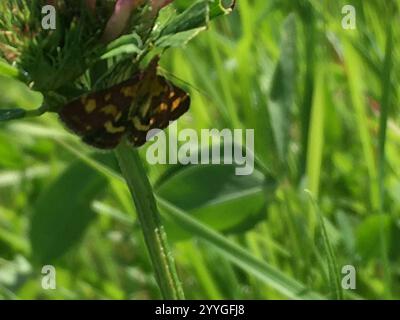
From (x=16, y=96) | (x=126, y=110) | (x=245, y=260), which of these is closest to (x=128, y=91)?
(x=126, y=110)

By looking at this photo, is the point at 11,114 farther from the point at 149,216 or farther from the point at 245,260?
the point at 245,260

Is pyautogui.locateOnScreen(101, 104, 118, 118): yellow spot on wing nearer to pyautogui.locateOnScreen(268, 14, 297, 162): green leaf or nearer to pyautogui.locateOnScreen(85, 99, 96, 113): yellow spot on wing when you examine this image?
pyautogui.locateOnScreen(85, 99, 96, 113): yellow spot on wing

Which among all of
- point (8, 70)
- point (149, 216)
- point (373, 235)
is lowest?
point (373, 235)

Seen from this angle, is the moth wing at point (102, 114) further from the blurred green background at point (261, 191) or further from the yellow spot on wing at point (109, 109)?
the blurred green background at point (261, 191)

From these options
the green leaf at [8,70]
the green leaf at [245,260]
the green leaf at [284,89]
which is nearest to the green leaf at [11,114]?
the green leaf at [8,70]

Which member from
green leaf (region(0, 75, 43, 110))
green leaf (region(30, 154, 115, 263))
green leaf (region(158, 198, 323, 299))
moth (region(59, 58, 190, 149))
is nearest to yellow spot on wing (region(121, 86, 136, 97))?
moth (region(59, 58, 190, 149))
